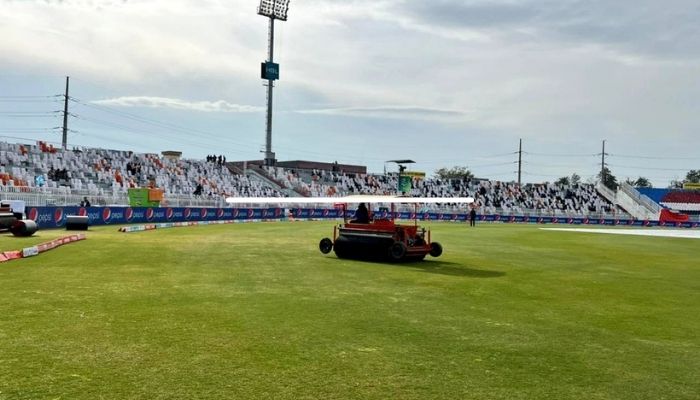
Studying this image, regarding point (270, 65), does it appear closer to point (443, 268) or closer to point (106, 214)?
point (106, 214)

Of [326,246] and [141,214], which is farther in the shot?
[141,214]

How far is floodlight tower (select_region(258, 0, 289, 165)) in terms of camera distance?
3226 inches

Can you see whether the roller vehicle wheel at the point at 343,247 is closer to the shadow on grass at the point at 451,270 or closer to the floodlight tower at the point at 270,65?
the shadow on grass at the point at 451,270

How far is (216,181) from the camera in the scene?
61.3 m

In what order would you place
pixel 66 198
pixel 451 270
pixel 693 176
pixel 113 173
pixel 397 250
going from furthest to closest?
1. pixel 693 176
2. pixel 113 173
3. pixel 66 198
4. pixel 397 250
5. pixel 451 270

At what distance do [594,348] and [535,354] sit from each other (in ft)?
3.25

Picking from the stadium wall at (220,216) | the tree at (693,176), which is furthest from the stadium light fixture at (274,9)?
the tree at (693,176)

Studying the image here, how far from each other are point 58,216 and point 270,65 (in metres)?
54.6

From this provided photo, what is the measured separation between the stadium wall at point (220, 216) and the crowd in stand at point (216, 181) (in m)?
3.02

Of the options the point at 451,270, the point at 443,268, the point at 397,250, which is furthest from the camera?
the point at 397,250

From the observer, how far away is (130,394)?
5445 millimetres

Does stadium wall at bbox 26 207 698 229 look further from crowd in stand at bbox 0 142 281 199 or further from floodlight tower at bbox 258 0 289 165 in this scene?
floodlight tower at bbox 258 0 289 165

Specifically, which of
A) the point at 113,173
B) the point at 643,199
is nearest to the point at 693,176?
the point at 643,199

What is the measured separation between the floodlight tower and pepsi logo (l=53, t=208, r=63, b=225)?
5119cm
